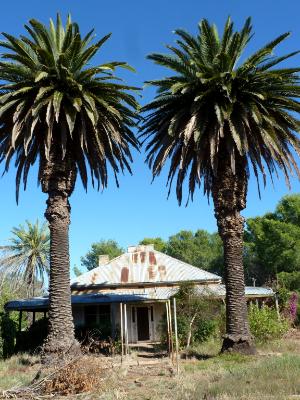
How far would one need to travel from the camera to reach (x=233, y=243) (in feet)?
67.2

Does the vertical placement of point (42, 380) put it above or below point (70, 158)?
below

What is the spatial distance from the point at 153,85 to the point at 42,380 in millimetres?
12948

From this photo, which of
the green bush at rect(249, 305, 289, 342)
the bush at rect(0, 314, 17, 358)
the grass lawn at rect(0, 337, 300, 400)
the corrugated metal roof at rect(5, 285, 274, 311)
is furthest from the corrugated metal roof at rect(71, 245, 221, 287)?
the grass lawn at rect(0, 337, 300, 400)

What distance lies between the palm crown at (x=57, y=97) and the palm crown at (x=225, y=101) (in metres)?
2.18

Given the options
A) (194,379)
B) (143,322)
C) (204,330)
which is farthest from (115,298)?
(194,379)

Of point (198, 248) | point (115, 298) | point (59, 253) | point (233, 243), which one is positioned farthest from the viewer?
point (198, 248)

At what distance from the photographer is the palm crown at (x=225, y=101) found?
19719 millimetres

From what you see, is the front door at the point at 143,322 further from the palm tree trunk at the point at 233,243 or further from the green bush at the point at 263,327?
the palm tree trunk at the point at 233,243

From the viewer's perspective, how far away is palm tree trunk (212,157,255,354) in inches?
768

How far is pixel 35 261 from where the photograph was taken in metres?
44.0

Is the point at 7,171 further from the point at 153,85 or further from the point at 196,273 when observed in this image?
the point at 196,273

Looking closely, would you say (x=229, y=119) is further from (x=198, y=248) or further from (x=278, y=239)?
(x=198, y=248)

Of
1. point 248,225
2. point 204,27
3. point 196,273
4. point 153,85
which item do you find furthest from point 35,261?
point 204,27

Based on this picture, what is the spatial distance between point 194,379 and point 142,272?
21.1 meters
